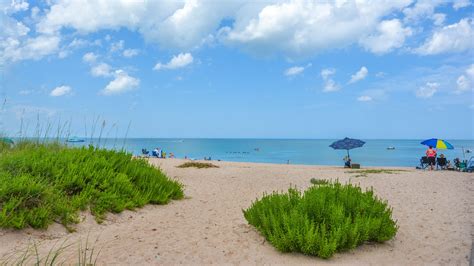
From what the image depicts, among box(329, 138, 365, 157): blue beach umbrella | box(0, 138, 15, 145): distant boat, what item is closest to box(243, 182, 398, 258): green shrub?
box(0, 138, 15, 145): distant boat

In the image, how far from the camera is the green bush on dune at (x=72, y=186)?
6.88 m

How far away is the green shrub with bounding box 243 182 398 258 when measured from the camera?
556cm

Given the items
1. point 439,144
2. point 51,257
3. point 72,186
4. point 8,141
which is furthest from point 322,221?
point 439,144

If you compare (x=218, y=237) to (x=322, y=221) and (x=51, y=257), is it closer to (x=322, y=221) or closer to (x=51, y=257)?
(x=322, y=221)

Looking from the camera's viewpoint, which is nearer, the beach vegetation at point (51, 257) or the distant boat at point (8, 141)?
the beach vegetation at point (51, 257)

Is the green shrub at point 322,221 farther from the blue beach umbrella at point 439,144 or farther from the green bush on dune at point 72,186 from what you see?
the blue beach umbrella at point 439,144

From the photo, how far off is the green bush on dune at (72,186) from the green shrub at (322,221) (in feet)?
9.93

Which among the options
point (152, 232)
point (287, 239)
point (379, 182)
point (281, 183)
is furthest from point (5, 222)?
point (379, 182)

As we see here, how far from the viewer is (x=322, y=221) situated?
6.07 m

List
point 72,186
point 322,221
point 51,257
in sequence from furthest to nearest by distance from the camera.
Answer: point 72,186 < point 322,221 < point 51,257

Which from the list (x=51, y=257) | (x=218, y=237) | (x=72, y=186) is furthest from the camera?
(x=72, y=186)

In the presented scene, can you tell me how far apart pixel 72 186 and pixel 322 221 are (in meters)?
5.09

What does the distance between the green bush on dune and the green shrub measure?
3026 mm

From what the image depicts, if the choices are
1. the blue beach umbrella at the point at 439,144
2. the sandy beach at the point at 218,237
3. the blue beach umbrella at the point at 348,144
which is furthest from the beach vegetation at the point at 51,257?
the blue beach umbrella at the point at 348,144
